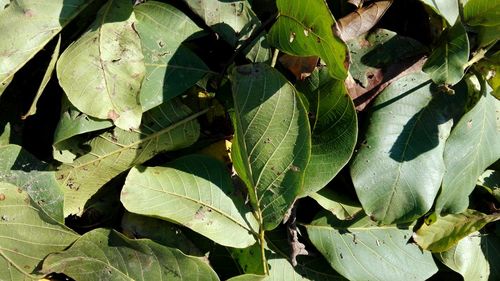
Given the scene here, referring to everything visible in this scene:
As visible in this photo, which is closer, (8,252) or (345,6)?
(8,252)

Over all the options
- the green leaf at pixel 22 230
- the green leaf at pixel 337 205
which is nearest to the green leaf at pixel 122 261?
the green leaf at pixel 22 230

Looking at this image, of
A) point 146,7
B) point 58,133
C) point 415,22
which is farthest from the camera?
point 415,22

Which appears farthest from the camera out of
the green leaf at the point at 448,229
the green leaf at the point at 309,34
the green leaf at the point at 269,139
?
the green leaf at the point at 448,229

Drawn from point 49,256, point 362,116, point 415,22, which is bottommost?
point 49,256

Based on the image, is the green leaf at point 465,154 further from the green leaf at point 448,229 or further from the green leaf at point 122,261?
the green leaf at point 122,261

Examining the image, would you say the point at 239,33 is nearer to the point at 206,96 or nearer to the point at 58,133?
the point at 206,96

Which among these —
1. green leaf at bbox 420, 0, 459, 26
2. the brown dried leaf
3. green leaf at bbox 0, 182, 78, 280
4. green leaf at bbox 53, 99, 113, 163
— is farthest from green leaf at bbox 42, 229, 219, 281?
green leaf at bbox 420, 0, 459, 26

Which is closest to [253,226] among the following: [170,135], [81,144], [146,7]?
[170,135]

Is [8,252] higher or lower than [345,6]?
lower
